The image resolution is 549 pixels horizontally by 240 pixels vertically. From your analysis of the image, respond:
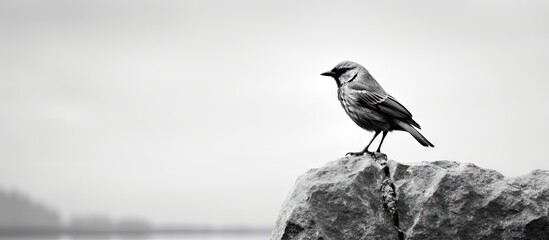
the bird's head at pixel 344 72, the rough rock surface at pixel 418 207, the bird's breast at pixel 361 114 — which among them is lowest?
the rough rock surface at pixel 418 207

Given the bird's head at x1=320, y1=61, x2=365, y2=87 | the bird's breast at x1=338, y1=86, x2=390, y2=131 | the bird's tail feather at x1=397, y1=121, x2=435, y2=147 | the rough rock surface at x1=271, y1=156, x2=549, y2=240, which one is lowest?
the rough rock surface at x1=271, y1=156, x2=549, y2=240

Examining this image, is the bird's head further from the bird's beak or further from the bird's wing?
the bird's wing

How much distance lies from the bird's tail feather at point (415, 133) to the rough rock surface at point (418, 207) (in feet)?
3.22

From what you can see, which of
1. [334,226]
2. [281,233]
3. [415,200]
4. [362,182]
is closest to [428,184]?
[415,200]

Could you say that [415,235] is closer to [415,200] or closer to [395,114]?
[415,200]

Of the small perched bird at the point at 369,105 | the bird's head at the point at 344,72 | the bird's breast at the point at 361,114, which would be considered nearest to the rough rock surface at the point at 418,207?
the small perched bird at the point at 369,105

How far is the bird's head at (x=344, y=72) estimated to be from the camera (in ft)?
30.2

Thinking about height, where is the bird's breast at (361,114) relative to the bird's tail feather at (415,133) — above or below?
above

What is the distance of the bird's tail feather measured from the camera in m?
8.23

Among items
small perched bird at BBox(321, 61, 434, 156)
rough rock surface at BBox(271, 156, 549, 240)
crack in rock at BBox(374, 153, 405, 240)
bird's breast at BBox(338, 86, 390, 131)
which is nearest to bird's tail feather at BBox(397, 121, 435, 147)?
small perched bird at BBox(321, 61, 434, 156)

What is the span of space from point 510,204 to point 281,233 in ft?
10.00

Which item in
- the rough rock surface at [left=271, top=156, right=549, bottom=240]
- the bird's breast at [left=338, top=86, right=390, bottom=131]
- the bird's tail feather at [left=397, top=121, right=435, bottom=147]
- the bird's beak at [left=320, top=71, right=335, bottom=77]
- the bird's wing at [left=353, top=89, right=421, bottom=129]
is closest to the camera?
the rough rock surface at [left=271, top=156, right=549, bottom=240]

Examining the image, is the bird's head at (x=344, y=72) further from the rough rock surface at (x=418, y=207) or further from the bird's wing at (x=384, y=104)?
the rough rock surface at (x=418, y=207)

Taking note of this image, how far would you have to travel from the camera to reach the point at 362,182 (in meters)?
7.11
